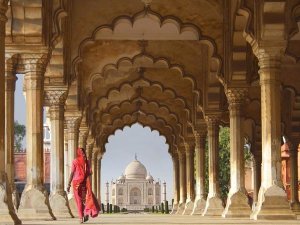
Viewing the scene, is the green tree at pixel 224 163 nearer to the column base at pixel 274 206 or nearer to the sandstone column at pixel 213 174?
the sandstone column at pixel 213 174

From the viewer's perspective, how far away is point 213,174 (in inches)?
1004

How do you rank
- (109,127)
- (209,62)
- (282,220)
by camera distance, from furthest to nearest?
(109,127)
(209,62)
(282,220)

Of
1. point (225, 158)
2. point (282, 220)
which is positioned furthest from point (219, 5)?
point (225, 158)

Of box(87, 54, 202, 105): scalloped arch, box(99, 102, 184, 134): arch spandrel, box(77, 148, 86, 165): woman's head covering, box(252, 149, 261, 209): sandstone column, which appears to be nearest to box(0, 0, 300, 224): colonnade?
box(77, 148, 86, 165): woman's head covering

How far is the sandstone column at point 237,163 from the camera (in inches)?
814

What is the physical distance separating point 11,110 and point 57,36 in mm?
2136

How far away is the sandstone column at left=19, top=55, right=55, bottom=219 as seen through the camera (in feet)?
57.6

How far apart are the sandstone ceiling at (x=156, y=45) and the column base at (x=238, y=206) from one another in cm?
313

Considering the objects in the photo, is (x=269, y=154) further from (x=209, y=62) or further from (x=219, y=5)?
(x=209, y=62)

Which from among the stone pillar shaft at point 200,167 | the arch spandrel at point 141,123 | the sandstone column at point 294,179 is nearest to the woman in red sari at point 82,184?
the stone pillar shaft at point 200,167

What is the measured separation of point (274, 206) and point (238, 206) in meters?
4.79

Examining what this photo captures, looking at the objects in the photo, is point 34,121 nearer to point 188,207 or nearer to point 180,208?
point 188,207

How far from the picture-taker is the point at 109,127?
39188mm

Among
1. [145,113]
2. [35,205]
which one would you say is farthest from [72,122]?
[145,113]
